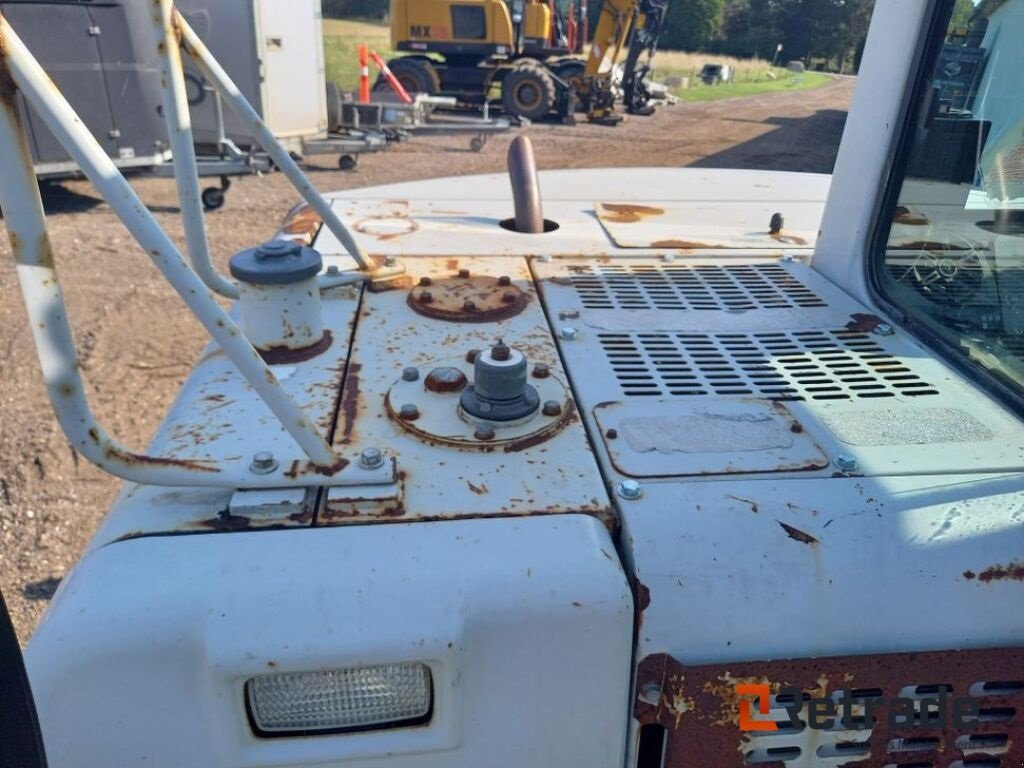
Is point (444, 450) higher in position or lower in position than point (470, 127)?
higher

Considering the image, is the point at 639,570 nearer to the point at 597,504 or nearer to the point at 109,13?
the point at 597,504

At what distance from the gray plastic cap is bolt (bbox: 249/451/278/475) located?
1.36ft

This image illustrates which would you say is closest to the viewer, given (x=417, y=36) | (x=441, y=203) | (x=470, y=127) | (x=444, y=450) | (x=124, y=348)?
(x=444, y=450)

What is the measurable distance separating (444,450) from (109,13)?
23.9ft

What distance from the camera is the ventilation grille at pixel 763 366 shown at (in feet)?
4.48

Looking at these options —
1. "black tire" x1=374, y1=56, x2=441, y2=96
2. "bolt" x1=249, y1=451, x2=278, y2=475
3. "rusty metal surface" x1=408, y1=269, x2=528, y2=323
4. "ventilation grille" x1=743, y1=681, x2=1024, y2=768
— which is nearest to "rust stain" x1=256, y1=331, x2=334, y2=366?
"rusty metal surface" x1=408, y1=269, x2=528, y2=323

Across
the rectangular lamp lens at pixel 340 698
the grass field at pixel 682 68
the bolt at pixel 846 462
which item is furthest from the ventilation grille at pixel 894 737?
the grass field at pixel 682 68

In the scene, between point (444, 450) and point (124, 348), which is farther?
point (124, 348)

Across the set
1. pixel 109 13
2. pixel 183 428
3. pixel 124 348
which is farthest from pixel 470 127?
pixel 183 428

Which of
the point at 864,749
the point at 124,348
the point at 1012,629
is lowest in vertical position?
the point at 124,348

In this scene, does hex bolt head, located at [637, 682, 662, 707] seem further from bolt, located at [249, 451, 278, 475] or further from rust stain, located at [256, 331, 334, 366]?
rust stain, located at [256, 331, 334, 366]

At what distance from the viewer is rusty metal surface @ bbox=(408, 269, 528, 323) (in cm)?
163

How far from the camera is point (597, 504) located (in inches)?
42.3

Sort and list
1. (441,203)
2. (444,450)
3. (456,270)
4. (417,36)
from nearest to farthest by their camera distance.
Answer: (444,450)
(456,270)
(441,203)
(417,36)
